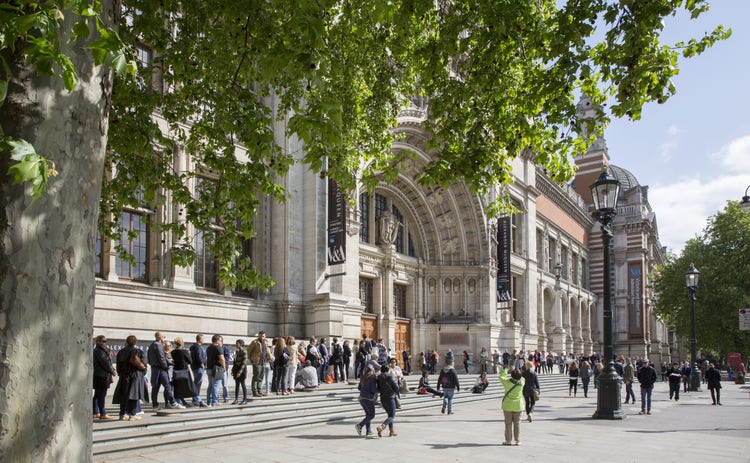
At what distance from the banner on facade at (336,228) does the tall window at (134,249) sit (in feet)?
20.4

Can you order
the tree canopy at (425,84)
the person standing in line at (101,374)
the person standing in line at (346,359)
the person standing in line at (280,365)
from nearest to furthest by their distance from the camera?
the tree canopy at (425,84) < the person standing in line at (101,374) < the person standing in line at (280,365) < the person standing in line at (346,359)

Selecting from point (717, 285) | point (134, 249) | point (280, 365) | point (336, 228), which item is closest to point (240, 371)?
point (280, 365)

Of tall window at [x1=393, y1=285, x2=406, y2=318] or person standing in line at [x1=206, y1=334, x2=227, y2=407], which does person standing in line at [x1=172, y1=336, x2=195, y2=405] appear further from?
tall window at [x1=393, y1=285, x2=406, y2=318]

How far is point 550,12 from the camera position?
41.1ft

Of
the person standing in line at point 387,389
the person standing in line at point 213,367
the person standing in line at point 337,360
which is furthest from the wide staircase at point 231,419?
the person standing in line at point 387,389

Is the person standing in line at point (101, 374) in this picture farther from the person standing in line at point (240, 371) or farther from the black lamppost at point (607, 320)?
the black lamppost at point (607, 320)

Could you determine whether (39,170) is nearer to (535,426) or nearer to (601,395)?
(535,426)

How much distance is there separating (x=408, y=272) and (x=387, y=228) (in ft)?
10.9

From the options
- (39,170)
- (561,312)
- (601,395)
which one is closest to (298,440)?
(601,395)

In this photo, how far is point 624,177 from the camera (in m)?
72.8

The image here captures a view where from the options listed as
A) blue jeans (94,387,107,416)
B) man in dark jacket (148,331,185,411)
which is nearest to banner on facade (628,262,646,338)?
man in dark jacket (148,331,185,411)

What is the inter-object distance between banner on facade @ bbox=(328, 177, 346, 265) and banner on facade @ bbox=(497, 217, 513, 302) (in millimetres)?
15031

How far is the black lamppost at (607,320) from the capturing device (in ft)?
53.0

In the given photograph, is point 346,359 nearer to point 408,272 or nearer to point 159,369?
point 159,369
